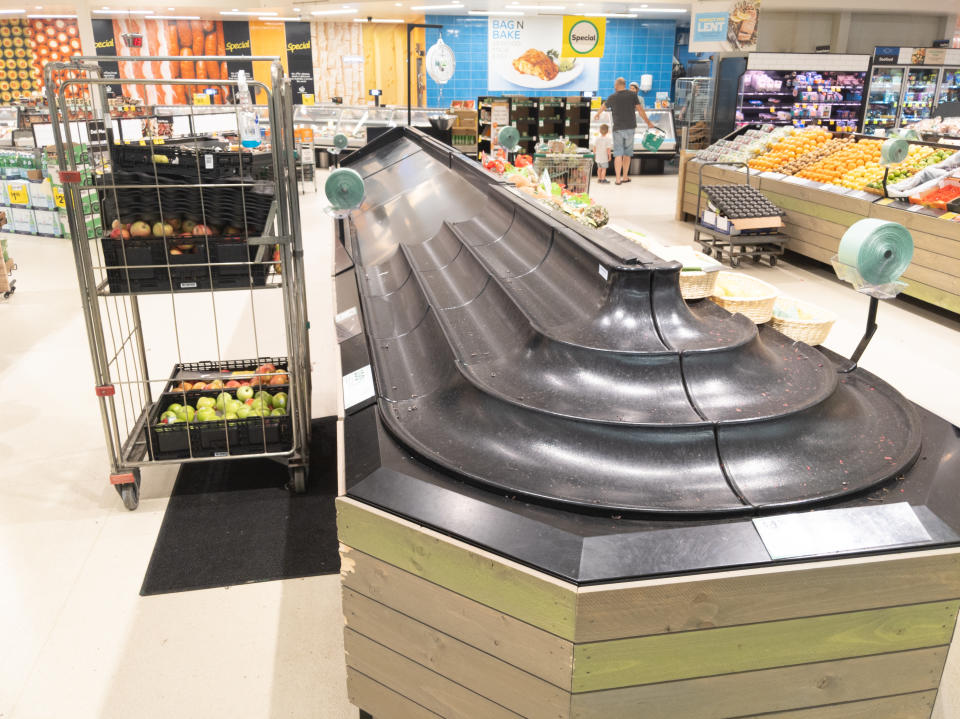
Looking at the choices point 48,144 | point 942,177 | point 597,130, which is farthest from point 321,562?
point 597,130

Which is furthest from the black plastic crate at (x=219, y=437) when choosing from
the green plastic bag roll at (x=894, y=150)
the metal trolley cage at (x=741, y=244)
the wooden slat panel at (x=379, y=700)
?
the metal trolley cage at (x=741, y=244)

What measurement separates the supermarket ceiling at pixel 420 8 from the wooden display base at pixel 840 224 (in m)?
6.99

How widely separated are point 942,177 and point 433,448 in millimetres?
6156

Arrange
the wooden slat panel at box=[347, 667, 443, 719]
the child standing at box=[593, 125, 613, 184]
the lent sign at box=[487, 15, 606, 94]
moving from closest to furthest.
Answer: the wooden slat panel at box=[347, 667, 443, 719] < the child standing at box=[593, 125, 613, 184] < the lent sign at box=[487, 15, 606, 94]

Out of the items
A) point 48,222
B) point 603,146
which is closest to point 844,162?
point 603,146

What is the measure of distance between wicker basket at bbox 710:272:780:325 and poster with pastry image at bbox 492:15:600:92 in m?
16.1

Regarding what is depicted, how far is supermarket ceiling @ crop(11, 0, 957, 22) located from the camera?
14508 millimetres

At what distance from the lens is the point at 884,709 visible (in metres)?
1.85

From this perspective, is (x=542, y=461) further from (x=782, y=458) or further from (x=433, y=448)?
(x=782, y=458)

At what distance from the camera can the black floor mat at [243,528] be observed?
117 inches

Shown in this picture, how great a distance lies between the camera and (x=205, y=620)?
8.96 feet

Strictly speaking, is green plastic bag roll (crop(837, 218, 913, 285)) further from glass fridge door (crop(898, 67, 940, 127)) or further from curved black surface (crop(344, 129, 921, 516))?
glass fridge door (crop(898, 67, 940, 127))

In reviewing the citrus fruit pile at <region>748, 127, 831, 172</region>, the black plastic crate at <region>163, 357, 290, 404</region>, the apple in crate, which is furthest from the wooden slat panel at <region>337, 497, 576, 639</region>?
the citrus fruit pile at <region>748, 127, 831, 172</region>

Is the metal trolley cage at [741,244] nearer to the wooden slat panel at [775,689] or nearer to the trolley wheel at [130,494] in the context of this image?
the trolley wheel at [130,494]
